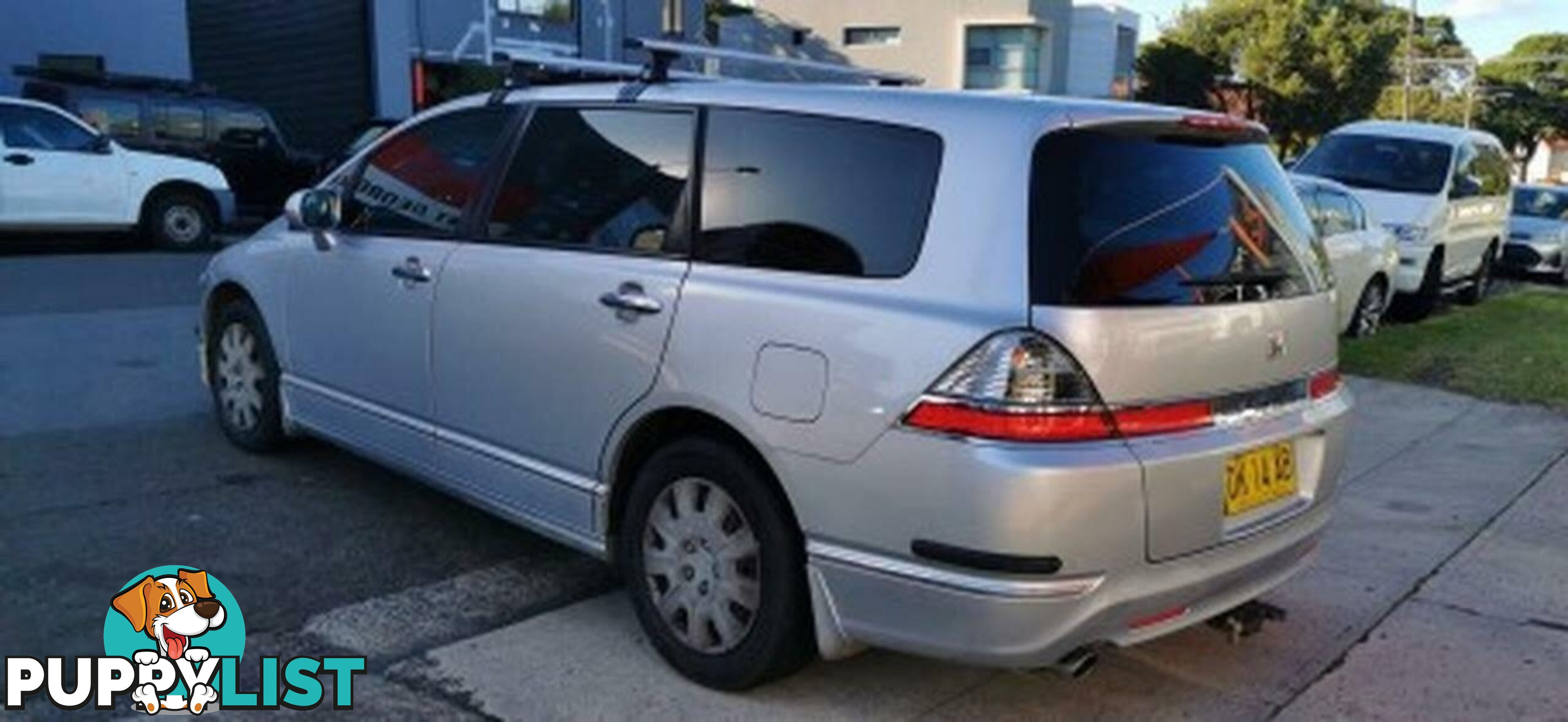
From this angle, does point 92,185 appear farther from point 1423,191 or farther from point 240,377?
point 1423,191

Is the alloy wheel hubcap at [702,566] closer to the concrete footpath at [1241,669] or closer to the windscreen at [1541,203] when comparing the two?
the concrete footpath at [1241,669]

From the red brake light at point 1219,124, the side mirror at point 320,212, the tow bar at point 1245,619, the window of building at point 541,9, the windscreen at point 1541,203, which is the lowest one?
the tow bar at point 1245,619

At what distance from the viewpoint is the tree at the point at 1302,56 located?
47.2 m

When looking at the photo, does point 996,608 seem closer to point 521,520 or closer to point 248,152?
point 521,520

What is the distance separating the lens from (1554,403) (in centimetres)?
822

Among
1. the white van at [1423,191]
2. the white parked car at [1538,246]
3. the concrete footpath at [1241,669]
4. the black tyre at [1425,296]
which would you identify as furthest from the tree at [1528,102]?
the concrete footpath at [1241,669]

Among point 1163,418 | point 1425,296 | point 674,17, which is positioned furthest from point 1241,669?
point 674,17

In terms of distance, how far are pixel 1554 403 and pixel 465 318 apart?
7023mm

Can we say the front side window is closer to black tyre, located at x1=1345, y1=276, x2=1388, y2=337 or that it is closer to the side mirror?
the side mirror

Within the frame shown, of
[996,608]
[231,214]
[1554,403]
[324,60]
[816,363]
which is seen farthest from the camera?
[324,60]

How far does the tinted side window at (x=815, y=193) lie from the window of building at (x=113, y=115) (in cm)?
1355

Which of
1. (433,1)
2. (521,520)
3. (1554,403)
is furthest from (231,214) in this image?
(1554,403)

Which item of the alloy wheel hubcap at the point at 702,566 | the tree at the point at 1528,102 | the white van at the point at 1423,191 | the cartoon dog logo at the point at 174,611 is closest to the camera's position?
the alloy wheel hubcap at the point at 702,566

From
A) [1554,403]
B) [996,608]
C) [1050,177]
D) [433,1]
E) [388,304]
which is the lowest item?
[1554,403]
